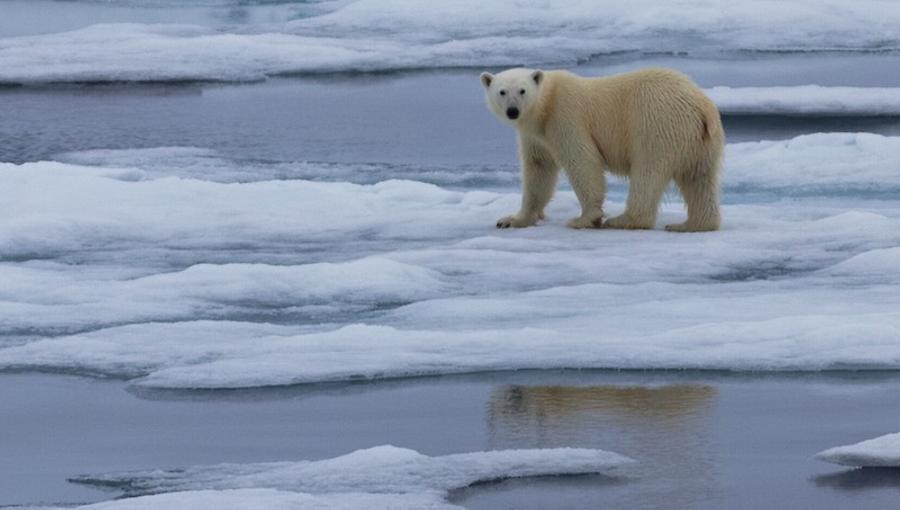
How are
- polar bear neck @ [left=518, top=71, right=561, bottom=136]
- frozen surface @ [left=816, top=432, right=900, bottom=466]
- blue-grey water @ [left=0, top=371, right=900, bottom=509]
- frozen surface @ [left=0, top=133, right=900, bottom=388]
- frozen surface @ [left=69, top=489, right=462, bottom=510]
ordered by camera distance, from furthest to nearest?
polar bear neck @ [left=518, top=71, right=561, bottom=136], frozen surface @ [left=0, top=133, right=900, bottom=388], frozen surface @ [left=816, top=432, right=900, bottom=466], blue-grey water @ [left=0, top=371, right=900, bottom=509], frozen surface @ [left=69, top=489, right=462, bottom=510]

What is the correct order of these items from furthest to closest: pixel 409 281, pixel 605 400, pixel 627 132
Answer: pixel 627 132
pixel 409 281
pixel 605 400

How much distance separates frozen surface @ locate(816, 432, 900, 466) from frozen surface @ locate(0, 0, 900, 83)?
37.0 feet

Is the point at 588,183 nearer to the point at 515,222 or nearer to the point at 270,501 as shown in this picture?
the point at 515,222

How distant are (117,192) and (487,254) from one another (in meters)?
2.28

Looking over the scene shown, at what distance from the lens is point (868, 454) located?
152 inches

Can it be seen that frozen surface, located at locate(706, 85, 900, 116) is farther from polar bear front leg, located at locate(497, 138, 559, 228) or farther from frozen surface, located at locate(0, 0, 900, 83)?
polar bear front leg, located at locate(497, 138, 559, 228)

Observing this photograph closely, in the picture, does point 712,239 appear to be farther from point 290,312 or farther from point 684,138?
point 290,312

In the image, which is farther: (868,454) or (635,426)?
(635,426)

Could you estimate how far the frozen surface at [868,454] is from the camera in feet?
12.6

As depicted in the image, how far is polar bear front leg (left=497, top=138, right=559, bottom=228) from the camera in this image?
7.51 meters

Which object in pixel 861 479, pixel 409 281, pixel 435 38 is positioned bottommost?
pixel 861 479

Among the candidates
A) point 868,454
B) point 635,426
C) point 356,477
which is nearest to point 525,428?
point 635,426

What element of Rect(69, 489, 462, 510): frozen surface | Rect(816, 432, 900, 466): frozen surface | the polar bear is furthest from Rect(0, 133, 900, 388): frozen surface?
Rect(69, 489, 462, 510): frozen surface

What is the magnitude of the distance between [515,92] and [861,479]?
3650 millimetres
